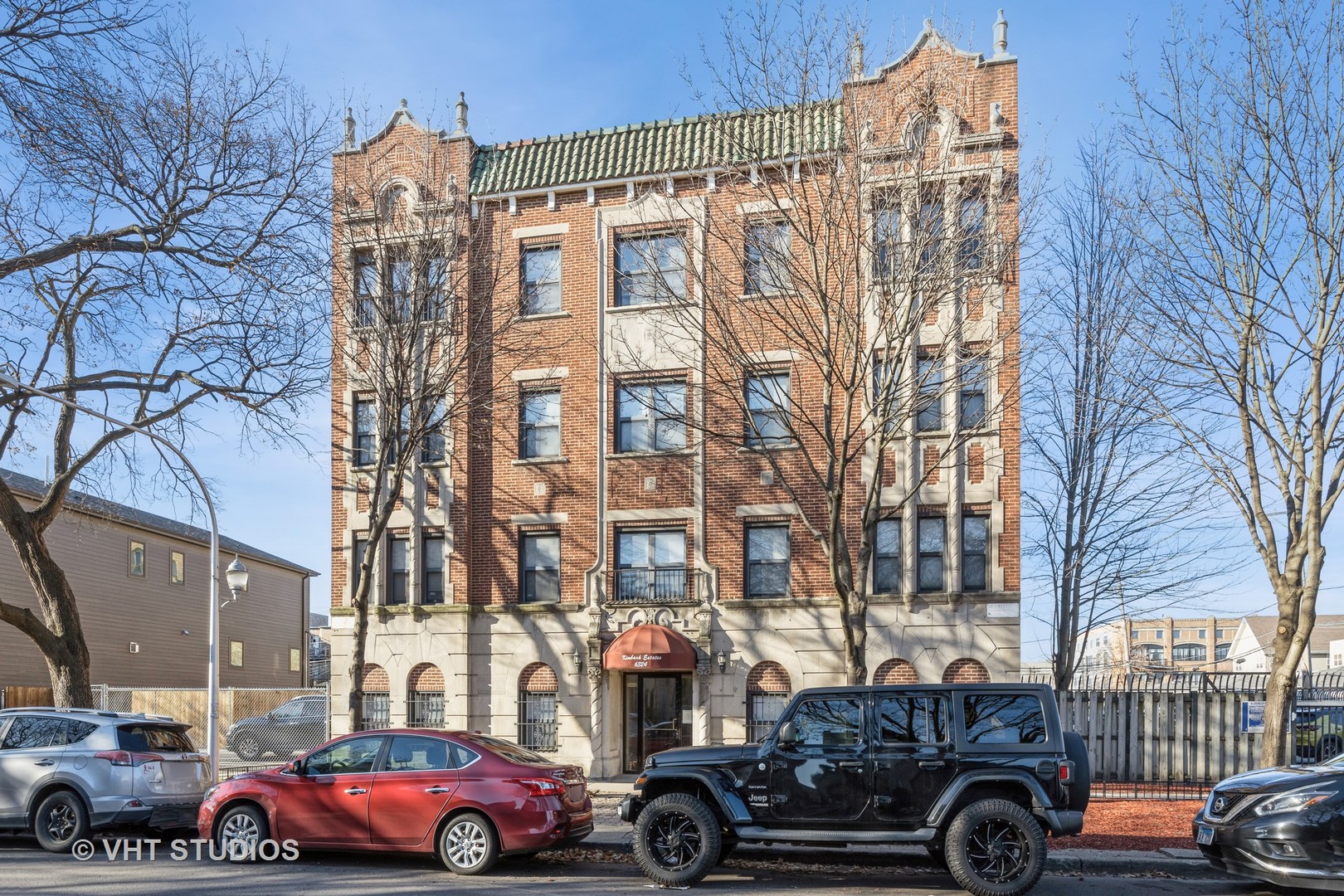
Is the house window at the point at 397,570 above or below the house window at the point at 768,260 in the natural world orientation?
below

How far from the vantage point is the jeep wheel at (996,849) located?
1034 centimetres

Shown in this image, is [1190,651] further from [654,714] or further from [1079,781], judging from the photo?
[1079,781]

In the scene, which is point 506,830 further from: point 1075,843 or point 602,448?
point 602,448

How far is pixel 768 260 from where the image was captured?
1722 cm

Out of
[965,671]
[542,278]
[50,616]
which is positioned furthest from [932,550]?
[50,616]

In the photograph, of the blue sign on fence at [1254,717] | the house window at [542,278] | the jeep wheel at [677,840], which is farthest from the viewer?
the house window at [542,278]

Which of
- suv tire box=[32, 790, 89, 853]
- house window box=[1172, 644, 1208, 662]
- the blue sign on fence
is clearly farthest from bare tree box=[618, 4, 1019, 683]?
house window box=[1172, 644, 1208, 662]

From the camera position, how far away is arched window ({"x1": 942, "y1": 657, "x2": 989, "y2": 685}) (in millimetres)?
20031

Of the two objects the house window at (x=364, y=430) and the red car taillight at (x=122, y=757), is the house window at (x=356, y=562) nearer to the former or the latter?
the house window at (x=364, y=430)

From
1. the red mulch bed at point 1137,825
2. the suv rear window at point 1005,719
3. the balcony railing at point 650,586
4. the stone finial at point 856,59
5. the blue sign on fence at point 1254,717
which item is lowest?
the red mulch bed at point 1137,825

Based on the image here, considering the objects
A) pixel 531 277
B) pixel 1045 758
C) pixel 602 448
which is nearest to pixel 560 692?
pixel 602 448

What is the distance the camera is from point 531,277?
2336 cm

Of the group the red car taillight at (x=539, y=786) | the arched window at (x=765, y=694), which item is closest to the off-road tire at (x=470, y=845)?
the red car taillight at (x=539, y=786)

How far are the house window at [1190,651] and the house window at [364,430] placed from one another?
104 m
